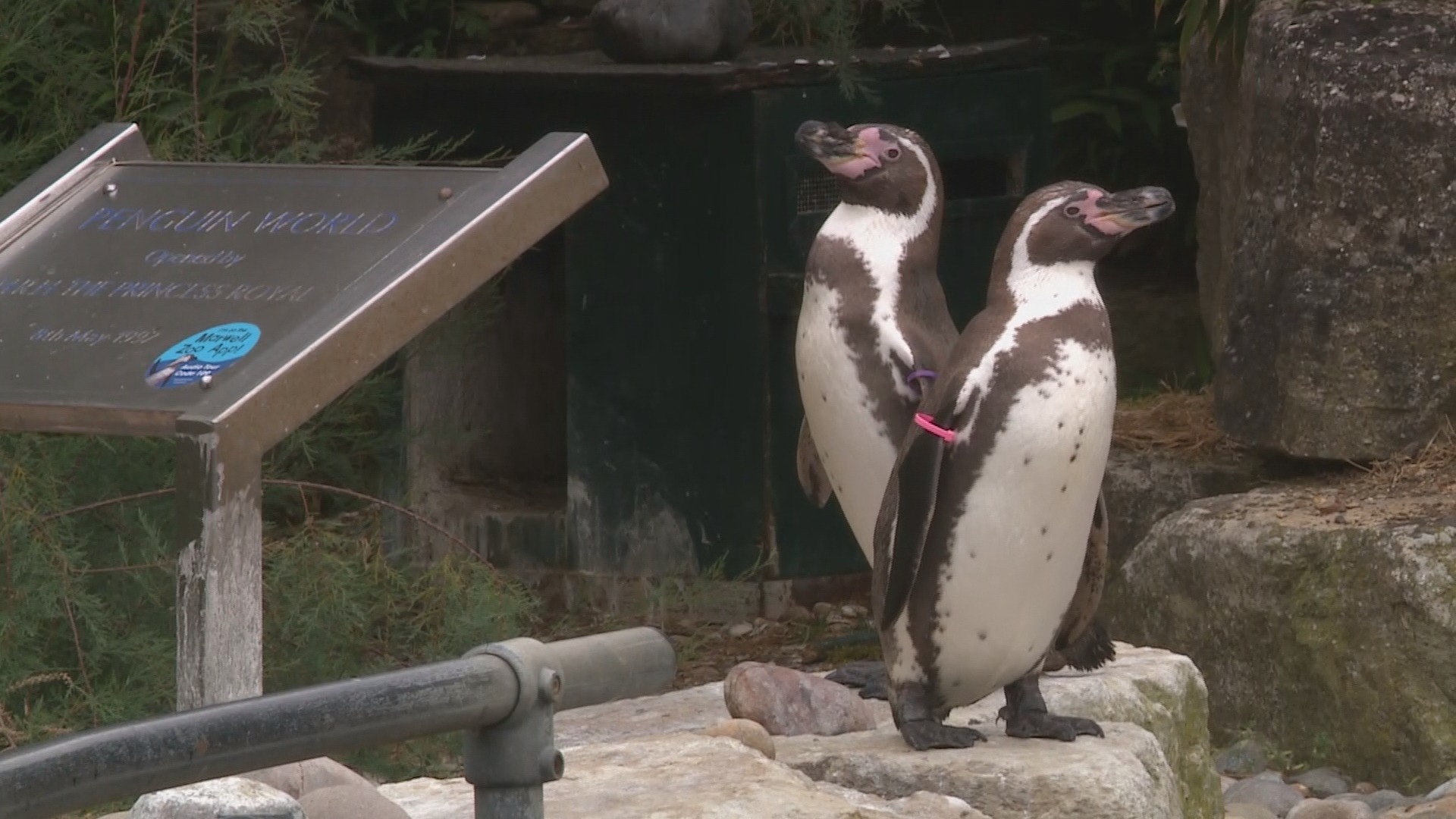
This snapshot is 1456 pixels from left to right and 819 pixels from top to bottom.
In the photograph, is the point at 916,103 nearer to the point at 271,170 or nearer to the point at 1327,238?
the point at 1327,238

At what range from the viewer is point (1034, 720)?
3398 millimetres

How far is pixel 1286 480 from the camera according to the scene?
573 centimetres

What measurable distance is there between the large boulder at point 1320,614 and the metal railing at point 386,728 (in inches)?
133

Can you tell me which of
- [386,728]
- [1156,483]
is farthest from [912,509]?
[1156,483]

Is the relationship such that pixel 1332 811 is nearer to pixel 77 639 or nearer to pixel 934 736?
pixel 934 736

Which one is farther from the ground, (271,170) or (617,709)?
(271,170)

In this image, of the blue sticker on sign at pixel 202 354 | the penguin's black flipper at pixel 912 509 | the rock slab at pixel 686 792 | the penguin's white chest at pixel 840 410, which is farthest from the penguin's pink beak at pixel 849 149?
the blue sticker on sign at pixel 202 354

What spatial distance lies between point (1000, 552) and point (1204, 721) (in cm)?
97

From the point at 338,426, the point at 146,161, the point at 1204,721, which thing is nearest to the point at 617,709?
the point at 1204,721

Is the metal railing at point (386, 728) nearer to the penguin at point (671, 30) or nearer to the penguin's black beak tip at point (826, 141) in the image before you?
the penguin's black beak tip at point (826, 141)

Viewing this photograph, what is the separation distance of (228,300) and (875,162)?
1.17 m

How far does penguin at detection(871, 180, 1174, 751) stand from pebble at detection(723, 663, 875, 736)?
350 mm

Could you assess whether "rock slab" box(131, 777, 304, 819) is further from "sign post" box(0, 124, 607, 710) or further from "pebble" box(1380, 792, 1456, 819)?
"pebble" box(1380, 792, 1456, 819)

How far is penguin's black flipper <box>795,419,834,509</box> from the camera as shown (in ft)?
13.4
